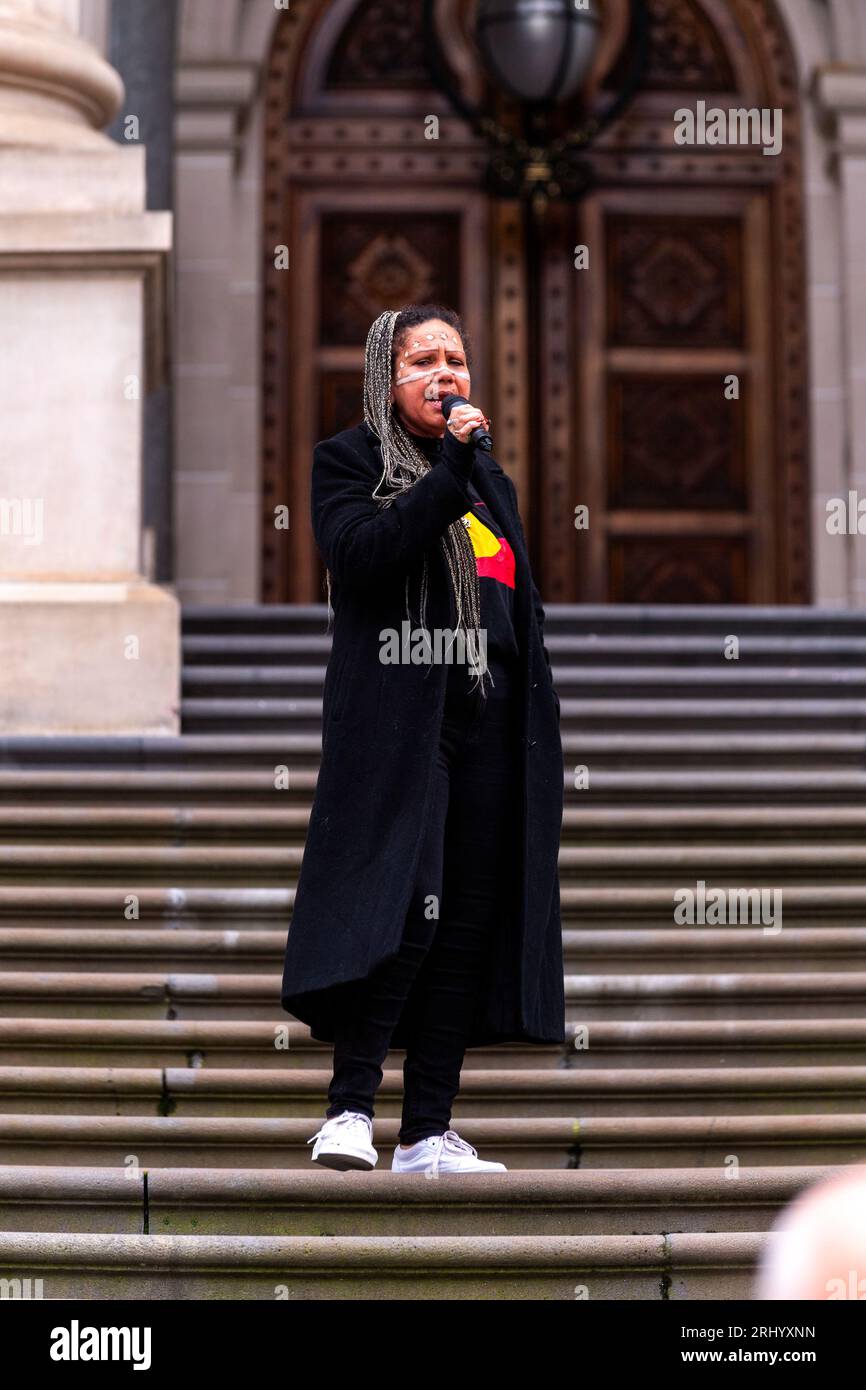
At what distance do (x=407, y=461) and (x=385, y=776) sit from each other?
0.63 meters

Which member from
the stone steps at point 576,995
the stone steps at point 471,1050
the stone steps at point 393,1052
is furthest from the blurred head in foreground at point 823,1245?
the stone steps at point 576,995

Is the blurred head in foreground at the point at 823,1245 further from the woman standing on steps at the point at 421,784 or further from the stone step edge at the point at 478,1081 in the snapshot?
the stone step edge at the point at 478,1081

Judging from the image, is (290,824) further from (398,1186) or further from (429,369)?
(429,369)

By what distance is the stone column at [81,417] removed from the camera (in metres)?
7.21

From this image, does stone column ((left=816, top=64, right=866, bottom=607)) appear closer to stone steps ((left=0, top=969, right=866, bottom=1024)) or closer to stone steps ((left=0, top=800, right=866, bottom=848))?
stone steps ((left=0, top=800, right=866, bottom=848))

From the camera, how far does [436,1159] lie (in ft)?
13.6

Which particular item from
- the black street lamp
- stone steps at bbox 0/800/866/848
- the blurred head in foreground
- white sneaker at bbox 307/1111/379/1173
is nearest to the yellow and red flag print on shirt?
white sneaker at bbox 307/1111/379/1173

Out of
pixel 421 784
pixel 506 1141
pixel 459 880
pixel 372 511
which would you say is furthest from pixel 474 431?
pixel 506 1141

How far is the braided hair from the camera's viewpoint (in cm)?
413

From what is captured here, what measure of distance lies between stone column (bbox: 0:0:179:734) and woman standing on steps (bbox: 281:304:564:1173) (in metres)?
3.07

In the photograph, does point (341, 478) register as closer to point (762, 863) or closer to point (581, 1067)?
point (581, 1067)

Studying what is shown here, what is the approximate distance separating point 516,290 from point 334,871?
7.46 metres
